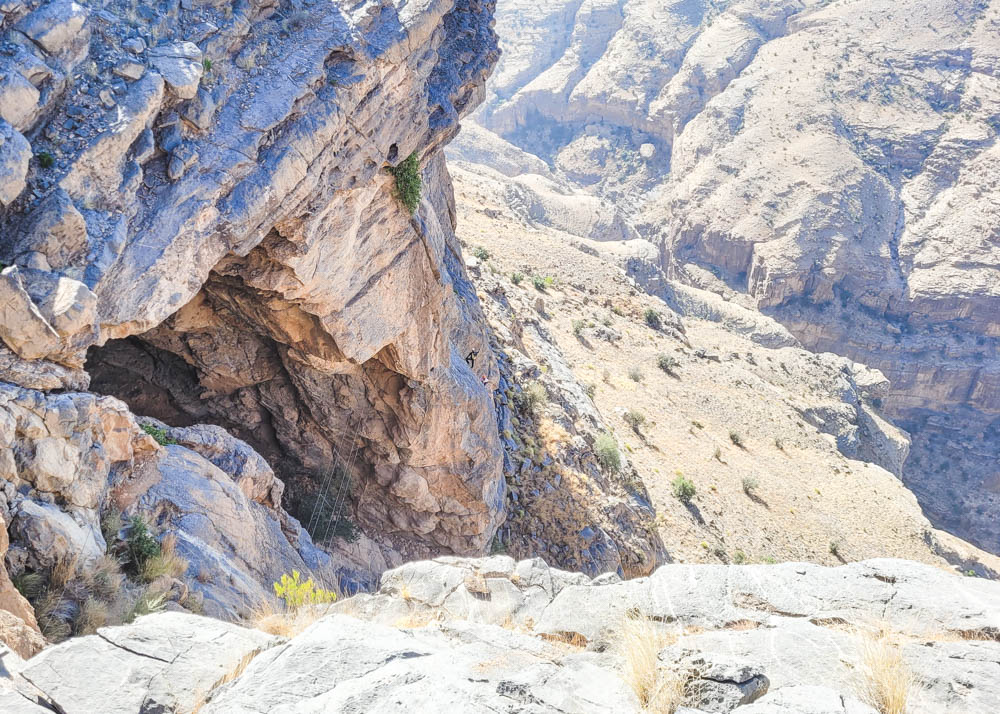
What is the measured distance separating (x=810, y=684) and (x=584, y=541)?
13.1m

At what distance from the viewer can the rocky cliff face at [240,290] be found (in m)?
7.59

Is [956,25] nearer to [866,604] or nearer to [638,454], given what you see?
[638,454]

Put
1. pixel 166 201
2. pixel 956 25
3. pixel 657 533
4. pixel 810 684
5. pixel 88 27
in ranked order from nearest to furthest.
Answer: pixel 810 684 < pixel 88 27 < pixel 166 201 < pixel 657 533 < pixel 956 25

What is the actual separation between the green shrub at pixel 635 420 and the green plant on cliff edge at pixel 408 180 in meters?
15.7

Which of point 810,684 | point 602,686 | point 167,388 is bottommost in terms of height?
point 167,388

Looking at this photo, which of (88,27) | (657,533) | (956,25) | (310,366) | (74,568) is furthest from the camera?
(956,25)

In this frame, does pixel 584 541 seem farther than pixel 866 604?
Yes

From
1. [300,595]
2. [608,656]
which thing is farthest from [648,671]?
[300,595]

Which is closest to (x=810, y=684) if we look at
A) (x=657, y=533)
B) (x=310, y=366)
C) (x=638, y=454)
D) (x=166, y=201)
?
(x=166, y=201)

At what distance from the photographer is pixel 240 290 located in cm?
1241

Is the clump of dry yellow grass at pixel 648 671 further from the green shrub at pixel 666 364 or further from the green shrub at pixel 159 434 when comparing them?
the green shrub at pixel 666 364

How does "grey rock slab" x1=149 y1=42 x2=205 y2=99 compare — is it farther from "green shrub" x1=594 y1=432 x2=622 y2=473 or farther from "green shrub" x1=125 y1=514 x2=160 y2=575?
"green shrub" x1=594 y1=432 x2=622 y2=473

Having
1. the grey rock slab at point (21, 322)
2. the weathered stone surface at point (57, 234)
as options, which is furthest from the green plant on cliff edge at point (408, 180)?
the grey rock slab at point (21, 322)

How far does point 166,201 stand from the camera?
9.06 m
